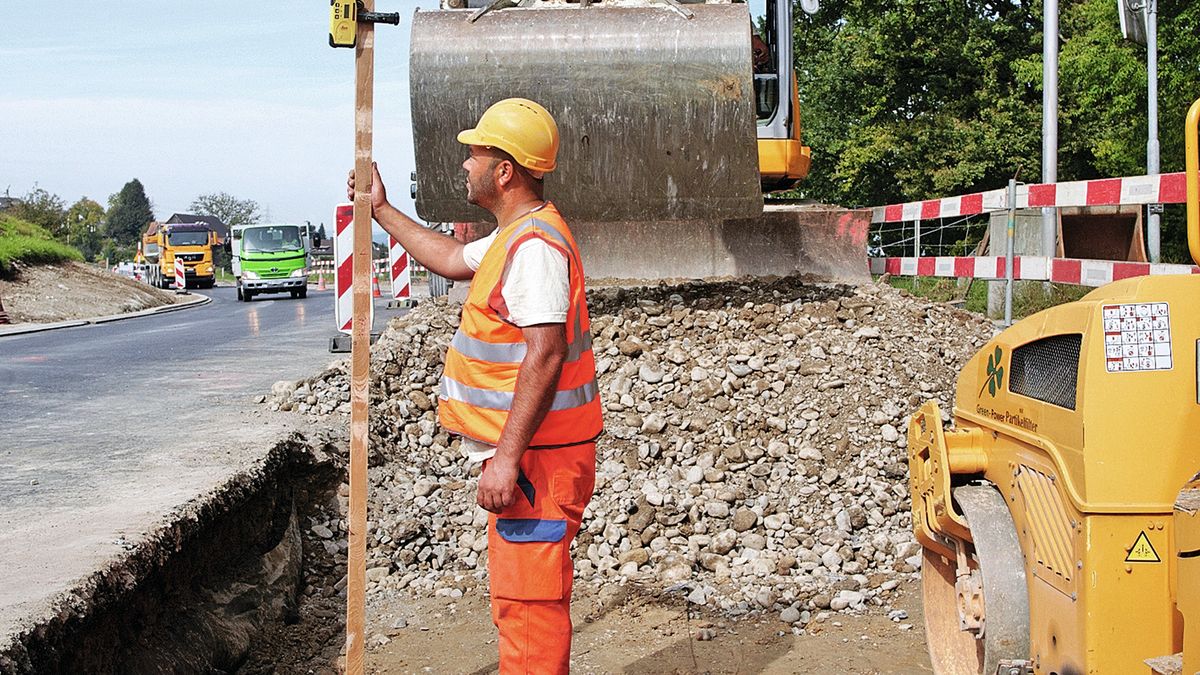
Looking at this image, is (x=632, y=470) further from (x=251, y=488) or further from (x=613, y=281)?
(x=613, y=281)

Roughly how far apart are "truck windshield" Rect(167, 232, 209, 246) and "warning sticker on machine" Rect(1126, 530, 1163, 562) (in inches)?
1783

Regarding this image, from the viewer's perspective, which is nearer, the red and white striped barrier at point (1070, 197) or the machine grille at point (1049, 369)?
the machine grille at point (1049, 369)

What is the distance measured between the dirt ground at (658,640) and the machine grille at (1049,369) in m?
1.94

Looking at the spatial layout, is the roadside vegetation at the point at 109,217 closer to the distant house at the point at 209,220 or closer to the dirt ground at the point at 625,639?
the distant house at the point at 209,220

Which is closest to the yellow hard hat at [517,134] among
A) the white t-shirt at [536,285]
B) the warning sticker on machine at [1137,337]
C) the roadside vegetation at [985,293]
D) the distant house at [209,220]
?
the white t-shirt at [536,285]

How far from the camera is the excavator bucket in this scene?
25.0 feet

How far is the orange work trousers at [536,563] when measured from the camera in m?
3.30

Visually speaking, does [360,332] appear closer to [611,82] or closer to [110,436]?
[110,436]

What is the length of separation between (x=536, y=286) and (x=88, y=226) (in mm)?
96338

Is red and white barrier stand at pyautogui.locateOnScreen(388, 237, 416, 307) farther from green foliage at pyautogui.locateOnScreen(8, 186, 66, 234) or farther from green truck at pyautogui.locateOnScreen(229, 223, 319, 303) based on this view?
green foliage at pyautogui.locateOnScreen(8, 186, 66, 234)

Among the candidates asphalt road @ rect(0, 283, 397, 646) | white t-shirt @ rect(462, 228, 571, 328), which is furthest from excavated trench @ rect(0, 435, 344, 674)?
white t-shirt @ rect(462, 228, 571, 328)

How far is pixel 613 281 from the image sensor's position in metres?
9.94

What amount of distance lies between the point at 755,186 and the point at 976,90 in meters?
23.3

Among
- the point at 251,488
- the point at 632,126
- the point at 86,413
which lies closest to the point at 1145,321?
the point at 251,488
